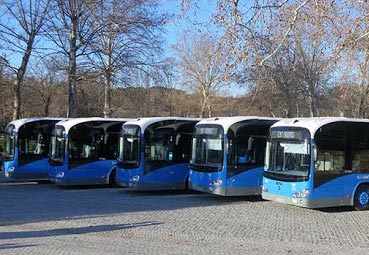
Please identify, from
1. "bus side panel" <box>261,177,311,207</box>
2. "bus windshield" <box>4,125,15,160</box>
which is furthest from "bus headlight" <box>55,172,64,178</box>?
"bus side panel" <box>261,177,311,207</box>

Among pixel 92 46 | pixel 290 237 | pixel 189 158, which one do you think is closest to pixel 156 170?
pixel 189 158

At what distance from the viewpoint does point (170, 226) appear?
39.4 ft

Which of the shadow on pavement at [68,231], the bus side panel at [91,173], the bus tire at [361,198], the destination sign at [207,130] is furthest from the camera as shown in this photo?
the bus side panel at [91,173]

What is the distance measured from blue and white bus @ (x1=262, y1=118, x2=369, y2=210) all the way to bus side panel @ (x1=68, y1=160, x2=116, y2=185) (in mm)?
7595

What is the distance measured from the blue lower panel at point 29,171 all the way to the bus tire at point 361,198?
41.8 ft

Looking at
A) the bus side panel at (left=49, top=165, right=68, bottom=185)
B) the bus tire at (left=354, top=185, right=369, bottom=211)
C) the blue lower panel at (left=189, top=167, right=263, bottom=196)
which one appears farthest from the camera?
the bus side panel at (left=49, top=165, right=68, bottom=185)

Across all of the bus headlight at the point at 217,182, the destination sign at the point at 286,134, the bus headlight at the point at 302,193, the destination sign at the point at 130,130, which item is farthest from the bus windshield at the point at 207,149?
the bus headlight at the point at 302,193

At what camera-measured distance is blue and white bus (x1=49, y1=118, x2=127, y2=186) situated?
20625 mm

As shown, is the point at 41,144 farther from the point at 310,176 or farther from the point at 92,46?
the point at 310,176

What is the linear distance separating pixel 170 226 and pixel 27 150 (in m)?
12.2

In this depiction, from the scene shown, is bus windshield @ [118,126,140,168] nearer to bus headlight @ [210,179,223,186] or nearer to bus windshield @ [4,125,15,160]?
bus headlight @ [210,179,223,186]

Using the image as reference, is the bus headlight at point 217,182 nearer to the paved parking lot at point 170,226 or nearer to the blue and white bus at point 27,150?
the paved parking lot at point 170,226

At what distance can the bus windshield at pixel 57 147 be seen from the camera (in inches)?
818

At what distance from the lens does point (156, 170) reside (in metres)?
18.9
